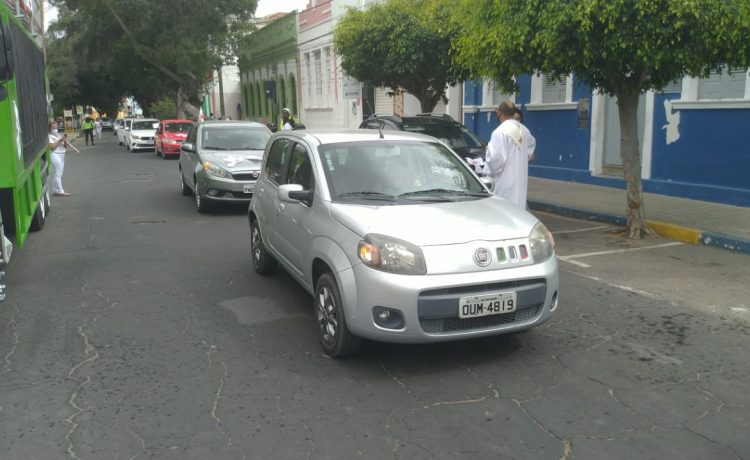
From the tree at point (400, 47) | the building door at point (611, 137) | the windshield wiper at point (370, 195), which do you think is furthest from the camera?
the tree at point (400, 47)

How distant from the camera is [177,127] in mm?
28016

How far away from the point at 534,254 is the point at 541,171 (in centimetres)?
1212

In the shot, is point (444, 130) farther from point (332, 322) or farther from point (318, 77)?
point (318, 77)

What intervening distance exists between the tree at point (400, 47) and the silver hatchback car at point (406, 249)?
10.2 m

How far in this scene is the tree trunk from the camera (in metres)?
9.40

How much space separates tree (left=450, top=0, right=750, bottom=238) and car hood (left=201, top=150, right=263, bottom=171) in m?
4.14

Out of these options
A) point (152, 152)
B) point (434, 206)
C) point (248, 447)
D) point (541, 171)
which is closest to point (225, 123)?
point (541, 171)

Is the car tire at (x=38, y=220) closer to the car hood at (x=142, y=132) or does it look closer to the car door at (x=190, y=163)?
the car door at (x=190, y=163)

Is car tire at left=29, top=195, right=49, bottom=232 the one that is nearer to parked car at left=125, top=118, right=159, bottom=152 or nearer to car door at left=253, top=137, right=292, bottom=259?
car door at left=253, top=137, right=292, bottom=259

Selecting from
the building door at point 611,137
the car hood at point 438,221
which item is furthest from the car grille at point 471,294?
the building door at point 611,137

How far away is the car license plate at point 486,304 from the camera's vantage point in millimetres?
4465

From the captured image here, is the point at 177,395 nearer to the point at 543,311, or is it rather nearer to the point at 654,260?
the point at 543,311

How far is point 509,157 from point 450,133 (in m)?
5.50

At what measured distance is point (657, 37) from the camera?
784 centimetres
